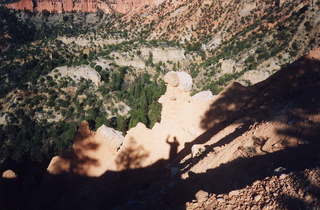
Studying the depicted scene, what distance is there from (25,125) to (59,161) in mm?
38818

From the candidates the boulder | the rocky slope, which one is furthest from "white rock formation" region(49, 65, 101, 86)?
the boulder

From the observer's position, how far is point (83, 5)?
150875mm

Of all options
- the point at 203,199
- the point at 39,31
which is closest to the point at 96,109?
the point at 203,199

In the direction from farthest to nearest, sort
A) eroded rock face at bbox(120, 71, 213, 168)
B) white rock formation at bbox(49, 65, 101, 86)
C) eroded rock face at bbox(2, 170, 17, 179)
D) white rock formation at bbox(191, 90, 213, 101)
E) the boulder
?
white rock formation at bbox(49, 65, 101, 86)
eroded rock face at bbox(2, 170, 17, 179)
white rock formation at bbox(191, 90, 213, 101)
eroded rock face at bbox(120, 71, 213, 168)
the boulder

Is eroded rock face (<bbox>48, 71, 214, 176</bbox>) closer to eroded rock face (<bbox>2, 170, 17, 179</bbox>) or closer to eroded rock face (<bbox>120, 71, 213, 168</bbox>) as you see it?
eroded rock face (<bbox>120, 71, 213, 168</bbox>)

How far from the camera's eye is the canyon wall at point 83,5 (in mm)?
143500

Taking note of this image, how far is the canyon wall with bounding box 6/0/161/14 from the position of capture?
14350 cm

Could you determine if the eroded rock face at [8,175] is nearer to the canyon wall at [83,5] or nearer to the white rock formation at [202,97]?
the white rock formation at [202,97]

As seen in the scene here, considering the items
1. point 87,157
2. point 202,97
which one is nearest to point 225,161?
point 87,157

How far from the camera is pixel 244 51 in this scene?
6184cm

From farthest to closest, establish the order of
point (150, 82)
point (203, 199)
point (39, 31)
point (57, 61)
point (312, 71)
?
point (39, 31), point (57, 61), point (150, 82), point (312, 71), point (203, 199)

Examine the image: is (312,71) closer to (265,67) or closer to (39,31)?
(265,67)

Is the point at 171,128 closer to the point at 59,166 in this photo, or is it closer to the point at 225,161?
the point at 225,161

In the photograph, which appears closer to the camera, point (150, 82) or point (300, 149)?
point (300, 149)
